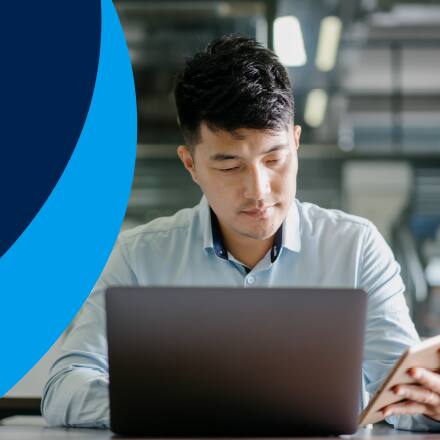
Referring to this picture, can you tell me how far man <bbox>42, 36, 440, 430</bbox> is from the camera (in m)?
1.52

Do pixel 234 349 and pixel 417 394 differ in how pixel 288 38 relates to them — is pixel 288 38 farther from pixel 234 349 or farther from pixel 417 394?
pixel 234 349

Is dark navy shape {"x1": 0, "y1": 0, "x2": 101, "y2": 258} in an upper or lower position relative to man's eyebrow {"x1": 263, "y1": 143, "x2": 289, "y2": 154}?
upper

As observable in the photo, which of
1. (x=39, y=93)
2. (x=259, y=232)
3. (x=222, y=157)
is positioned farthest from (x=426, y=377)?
(x=39, y=93)

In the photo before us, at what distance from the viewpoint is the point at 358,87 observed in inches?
355

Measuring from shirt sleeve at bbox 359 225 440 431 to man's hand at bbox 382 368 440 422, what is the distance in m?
0.28

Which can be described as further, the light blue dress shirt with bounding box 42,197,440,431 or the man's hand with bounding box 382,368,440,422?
the light blue dress shirt with bounding box 42,197,440,431

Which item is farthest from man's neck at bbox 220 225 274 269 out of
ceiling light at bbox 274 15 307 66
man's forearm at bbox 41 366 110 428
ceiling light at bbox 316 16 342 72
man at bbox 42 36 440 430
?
ceiling light at bbox 316 16 342 72

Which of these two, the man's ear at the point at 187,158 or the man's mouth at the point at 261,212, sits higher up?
the man's ear at the point at 187,158

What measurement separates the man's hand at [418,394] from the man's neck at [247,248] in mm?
593

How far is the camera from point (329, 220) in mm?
1797

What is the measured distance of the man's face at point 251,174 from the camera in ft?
5.03

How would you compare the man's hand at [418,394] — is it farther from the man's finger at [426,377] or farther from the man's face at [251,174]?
the man's face at [251,174]

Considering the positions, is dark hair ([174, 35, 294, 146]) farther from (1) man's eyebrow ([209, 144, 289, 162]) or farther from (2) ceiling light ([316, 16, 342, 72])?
(2) ceiling light ([316, 16, 342, 72])

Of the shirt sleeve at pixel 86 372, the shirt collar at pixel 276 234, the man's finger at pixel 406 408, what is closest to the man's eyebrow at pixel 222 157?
the shirt collar at pixel 276 234
